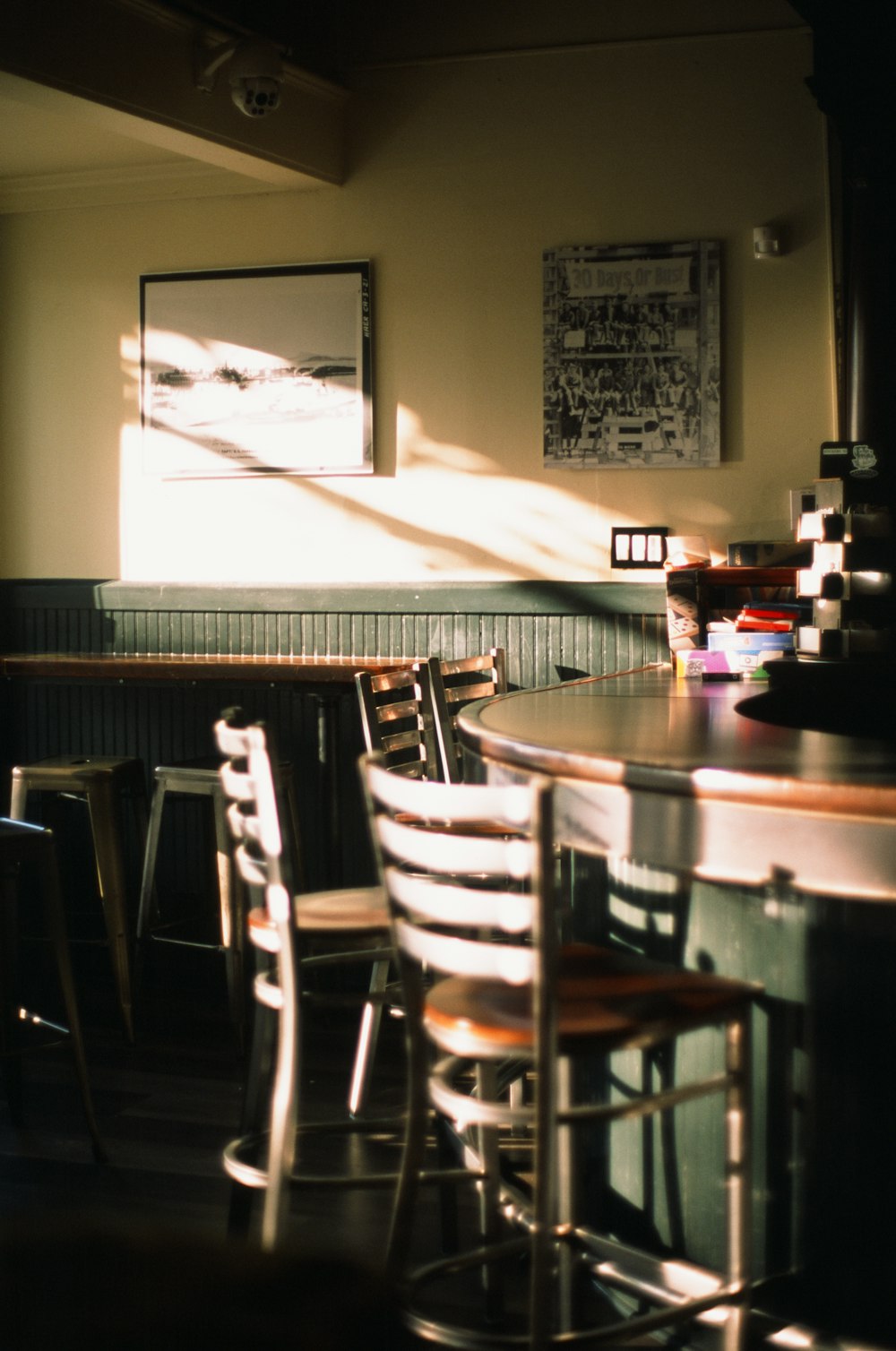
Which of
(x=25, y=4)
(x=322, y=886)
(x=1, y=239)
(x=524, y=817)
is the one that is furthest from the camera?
(x=1, y=239)

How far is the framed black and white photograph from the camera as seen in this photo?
473cm

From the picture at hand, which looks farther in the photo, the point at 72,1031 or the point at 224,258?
the point at 224,258

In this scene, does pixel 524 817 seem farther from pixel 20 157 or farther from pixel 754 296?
pixel 20 157

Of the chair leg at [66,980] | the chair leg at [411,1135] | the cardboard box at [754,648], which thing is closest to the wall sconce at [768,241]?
the cardboard box at [754,648]

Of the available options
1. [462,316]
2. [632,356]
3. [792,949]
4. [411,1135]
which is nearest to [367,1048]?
[411,1135]

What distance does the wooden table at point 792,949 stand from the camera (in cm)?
175

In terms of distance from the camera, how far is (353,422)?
4.73 m

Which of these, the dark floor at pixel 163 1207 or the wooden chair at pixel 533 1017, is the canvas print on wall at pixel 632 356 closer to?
the dark floor at pixel 163 1207

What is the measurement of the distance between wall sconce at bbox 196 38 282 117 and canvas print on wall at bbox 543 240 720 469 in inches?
40.8

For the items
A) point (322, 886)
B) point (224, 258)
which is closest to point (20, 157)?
point (224, 258)

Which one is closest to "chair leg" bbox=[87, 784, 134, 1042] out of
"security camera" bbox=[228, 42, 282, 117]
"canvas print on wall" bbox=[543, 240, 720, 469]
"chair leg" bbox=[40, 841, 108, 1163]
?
"chair leg" bbox=[40, 841, 108, 1163]

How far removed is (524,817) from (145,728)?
3542 mm

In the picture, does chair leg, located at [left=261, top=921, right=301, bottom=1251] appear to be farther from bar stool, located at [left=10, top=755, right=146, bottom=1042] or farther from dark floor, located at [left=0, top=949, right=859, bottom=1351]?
bar stool, located at [left=10, top=755, right=146, bottom=1042]

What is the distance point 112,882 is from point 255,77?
2.36 m
